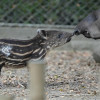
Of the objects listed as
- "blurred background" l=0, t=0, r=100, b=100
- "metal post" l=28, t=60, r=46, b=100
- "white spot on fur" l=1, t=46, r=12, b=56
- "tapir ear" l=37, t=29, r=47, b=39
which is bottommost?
"metal post" l=28, t=60, r=46, b=100

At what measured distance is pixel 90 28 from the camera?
23.5 ft

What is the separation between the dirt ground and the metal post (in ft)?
5.22

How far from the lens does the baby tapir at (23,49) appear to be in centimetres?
673

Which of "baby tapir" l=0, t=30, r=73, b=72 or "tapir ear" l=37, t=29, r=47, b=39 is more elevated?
"tapir ear" l=37, t=29, r=47, b=39

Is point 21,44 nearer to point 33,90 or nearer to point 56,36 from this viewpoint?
point 56,36

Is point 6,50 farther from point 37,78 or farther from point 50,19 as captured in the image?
point 50,19

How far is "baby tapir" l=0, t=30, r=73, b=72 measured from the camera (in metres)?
6.73

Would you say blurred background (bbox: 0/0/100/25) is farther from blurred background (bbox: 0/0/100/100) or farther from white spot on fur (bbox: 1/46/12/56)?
white spot on fur (bbox: 1/46/12/56)

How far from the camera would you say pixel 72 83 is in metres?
7.37

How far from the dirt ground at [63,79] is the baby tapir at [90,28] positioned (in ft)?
2.51

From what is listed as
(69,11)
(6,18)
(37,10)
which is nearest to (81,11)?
(69,11)

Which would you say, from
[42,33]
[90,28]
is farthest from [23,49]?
[90,28]

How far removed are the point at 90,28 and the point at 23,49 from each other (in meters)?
1.12

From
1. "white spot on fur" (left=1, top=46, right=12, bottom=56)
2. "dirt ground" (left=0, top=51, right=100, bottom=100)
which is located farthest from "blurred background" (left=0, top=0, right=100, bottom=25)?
"white spot on fur" (left=1, top=46, right=12, bottom=56)
